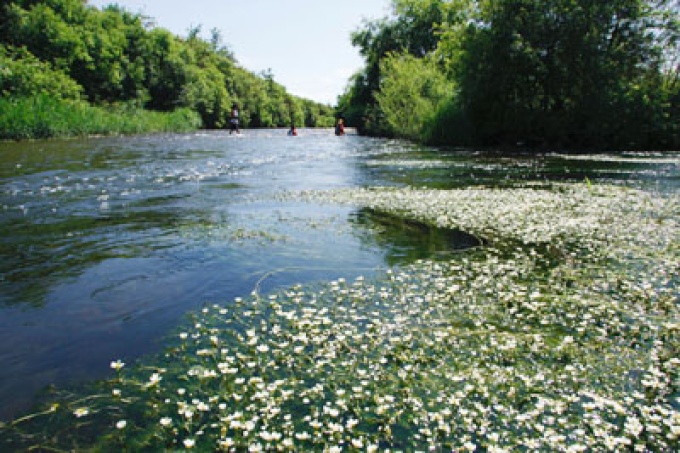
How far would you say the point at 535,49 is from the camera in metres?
33.6

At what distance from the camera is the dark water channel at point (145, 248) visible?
5.36 m

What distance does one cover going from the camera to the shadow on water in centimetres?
888

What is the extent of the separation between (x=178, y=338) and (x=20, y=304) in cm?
242

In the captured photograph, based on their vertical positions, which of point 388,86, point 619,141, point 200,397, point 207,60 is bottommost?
point 200,397

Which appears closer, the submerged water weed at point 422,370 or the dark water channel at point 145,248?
the submerged water weed at point 422,370

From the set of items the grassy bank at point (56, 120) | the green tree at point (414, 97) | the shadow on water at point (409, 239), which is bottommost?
the shadow on water at point (409, 239)

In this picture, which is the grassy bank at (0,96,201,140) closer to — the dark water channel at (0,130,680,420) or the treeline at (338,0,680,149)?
the dark water channel at (0,130,680,420)

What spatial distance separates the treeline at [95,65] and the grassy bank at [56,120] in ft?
0.71

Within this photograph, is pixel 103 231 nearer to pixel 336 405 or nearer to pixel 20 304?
pixel 20 304

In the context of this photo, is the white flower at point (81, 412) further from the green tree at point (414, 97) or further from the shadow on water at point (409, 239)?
the green tree at point (414, 97)

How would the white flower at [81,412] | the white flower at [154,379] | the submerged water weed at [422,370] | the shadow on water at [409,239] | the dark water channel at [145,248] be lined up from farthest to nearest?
the shadow on water at [409,239]
the dark water channel at [145,248]
the white flower at [154,379]
the white flower at [81,412]
the submerged water weed at [422,370]

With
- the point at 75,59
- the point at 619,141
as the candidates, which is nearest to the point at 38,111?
the point at 75,59

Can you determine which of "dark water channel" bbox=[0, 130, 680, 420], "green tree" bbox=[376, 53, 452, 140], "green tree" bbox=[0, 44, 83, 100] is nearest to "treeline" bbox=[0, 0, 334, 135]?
"green tree" bbox=[0, 44, 83, 100]

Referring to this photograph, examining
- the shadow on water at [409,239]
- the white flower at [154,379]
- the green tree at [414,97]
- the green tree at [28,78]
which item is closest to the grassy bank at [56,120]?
the green tree at [28,78]
